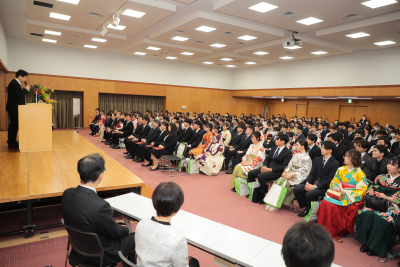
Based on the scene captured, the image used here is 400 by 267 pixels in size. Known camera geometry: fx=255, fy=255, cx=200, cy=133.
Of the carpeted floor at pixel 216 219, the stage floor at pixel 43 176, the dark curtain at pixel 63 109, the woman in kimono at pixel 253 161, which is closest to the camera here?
the carpeted floor at pixel 216 219

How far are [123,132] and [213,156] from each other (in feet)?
14.0

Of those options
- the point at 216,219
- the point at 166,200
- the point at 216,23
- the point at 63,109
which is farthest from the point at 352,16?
the point at 63,109

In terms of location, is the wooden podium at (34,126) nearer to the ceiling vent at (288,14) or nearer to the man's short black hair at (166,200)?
the man's short black hair at (166,200)

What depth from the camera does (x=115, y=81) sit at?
15.2 m

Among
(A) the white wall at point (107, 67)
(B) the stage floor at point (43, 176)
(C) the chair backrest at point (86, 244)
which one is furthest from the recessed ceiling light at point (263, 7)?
(A) the white wall at point (107, 67)

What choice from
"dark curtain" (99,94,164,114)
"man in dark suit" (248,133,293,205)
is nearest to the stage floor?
"man in dark suit" (248,133,293,205)

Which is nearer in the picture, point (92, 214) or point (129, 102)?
point (92, 214)

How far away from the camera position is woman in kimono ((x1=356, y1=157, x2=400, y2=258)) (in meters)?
3.16

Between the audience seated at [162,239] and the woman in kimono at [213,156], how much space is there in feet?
16.2

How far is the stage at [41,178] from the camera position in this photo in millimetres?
3238

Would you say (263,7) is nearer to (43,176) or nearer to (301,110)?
(43,176)

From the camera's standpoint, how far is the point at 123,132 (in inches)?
373

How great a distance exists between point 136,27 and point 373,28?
772 cm

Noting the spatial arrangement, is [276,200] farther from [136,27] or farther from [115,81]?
[115,81]
